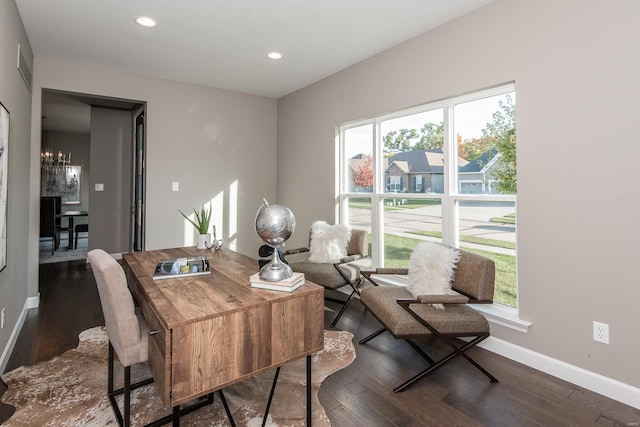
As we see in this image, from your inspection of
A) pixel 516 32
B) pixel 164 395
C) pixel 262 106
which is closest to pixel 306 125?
pixel 262 106

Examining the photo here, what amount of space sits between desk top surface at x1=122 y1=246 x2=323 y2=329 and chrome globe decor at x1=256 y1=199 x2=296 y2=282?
0.10 m

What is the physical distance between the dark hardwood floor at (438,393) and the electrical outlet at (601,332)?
0.33m

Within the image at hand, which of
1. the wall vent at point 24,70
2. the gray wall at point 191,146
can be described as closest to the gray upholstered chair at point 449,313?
the gray wall at point 191,146

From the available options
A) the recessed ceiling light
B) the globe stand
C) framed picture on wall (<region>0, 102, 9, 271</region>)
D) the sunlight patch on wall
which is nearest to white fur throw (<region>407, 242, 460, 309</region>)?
the globe stand

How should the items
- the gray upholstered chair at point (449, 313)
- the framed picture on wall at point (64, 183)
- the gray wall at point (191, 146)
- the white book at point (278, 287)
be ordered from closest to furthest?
the white book at point (278, 287) → the gray upholstered chair at point (449, 313) → the gray wall at point (191, 146) → the framed picture on wall at point (64, 183)

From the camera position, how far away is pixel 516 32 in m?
2.37

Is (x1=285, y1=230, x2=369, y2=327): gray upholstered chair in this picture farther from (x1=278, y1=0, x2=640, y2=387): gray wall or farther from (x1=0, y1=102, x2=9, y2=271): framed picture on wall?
(x1=0, y1=102, x2=9, y2=271): framed picture on wall

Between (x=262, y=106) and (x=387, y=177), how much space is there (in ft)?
8.24

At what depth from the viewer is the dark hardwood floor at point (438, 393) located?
177 centimetres

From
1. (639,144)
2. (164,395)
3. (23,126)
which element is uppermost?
(23,126)

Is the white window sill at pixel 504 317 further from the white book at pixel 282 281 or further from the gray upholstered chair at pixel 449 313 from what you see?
the white book at pixel 282 281

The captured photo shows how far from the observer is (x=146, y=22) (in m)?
2.83

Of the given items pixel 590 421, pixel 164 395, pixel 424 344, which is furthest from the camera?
pixel 424 344

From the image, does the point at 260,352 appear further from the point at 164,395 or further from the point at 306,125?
the point at 306,125
